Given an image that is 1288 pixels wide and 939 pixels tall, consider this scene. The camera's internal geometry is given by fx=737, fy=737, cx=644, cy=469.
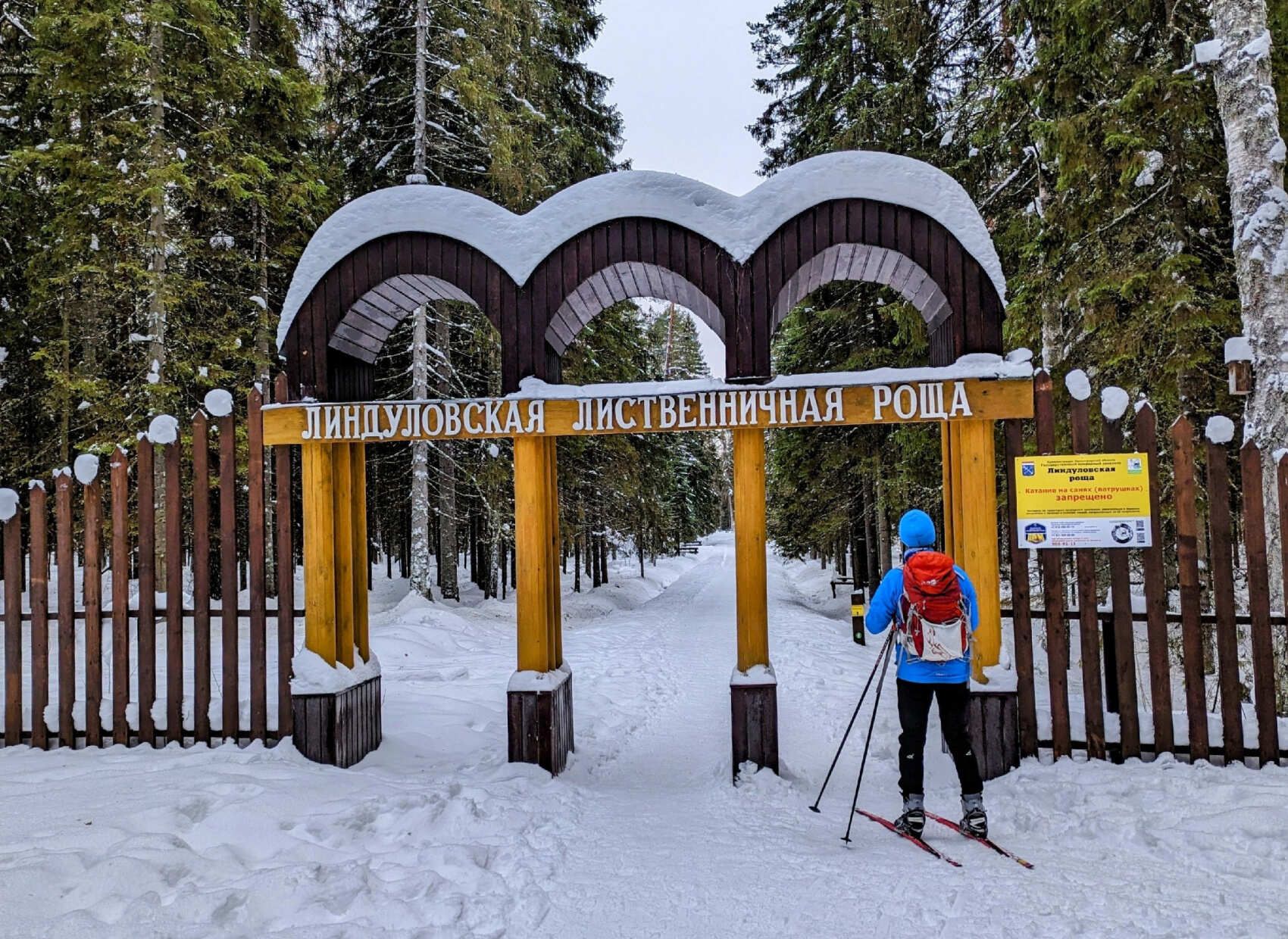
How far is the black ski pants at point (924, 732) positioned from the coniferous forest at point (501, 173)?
599 cm

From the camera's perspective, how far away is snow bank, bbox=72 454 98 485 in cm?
621

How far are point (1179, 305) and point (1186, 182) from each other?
59.0 inches

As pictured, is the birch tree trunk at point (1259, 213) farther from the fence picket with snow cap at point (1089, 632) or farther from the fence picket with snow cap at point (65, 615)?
the fence picket with snow cap at point (65, 615)

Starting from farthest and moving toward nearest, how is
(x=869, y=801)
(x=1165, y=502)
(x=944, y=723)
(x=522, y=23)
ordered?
(x=522, y=23) → (x=1165, y=502) → (x=869, y=801) → (x=944, y=723)

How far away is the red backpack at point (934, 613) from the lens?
186 inches

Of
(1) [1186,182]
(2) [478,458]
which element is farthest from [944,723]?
(2) [478,458]

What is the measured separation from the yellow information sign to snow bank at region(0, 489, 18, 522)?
848 cm

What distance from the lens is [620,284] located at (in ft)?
22.9

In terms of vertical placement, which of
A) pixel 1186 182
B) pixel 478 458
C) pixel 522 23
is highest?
pixel 522 23

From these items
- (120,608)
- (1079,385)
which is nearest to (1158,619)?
(1079,385)

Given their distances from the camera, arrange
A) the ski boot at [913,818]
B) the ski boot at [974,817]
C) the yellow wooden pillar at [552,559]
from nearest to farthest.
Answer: the ski boot at [974,817] → the ski boot at [913,818] → the yellow wooden pillar at [552,559]

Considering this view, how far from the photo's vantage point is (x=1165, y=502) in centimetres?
952

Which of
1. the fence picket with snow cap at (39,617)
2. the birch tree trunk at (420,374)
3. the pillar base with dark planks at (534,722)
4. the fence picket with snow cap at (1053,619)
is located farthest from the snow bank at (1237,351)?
the birch tree trunk at (420,374)

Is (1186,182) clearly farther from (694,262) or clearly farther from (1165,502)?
(694,262)
